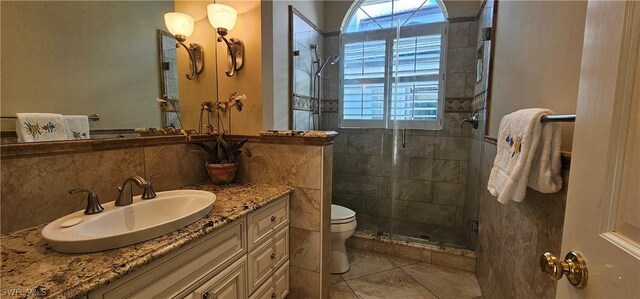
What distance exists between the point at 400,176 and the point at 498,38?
152 centimetres

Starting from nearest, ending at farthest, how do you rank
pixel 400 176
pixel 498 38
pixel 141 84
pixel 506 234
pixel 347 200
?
1. pixel 141 84
2. pixel 506 234
3. pixel 498 38
4. pixel 400 176
5. pixel 347 200

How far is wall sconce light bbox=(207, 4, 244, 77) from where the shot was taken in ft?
5.07

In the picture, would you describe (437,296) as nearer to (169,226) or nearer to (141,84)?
(169,226)

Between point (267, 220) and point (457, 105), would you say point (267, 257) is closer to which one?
point (267, 220)

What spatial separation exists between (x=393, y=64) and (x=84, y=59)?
2479mm

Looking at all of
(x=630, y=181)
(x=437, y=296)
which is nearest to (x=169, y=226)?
(x=630, y=181)

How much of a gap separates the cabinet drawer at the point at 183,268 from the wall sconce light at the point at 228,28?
1.02 meters

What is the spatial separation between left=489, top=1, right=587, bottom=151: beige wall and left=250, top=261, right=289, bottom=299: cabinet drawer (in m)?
1.44

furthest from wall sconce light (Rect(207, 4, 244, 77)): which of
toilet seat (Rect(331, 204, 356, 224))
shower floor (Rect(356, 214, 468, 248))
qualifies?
shower floor (Rect(356, 214, 468, 248))

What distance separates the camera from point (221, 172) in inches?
61.1

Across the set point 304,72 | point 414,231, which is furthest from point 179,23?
point 414,231

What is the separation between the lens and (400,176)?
287 cm

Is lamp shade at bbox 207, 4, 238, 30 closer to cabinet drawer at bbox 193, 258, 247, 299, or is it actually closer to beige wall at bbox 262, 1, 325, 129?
beige wall at bbox 262, 1, 325, 129

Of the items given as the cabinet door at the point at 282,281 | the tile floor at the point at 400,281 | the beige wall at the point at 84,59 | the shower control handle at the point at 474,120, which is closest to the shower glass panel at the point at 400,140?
the shower control handle at the point at 474,120
